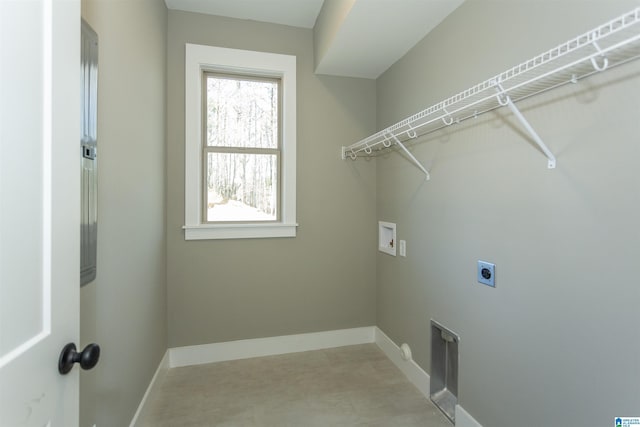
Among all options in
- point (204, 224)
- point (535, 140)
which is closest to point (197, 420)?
point (204, 224)

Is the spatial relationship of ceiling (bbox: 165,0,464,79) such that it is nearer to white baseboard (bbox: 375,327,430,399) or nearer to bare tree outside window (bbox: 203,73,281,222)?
bare tree outside window (bbox: 203,73,281,222)

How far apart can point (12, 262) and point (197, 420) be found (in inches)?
64.5

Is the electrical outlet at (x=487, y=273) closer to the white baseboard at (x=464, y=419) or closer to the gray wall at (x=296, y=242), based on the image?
the white baseboard at (x=464, y=419)

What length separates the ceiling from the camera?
1.70m

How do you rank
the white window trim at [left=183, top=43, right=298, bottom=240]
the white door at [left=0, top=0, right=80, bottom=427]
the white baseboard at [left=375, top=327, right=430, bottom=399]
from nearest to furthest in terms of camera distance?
the white door at [left=0, top=0, right=80, bottom=427]
the white baseboard at [left=375, top=327, right=430, bottom=399]
the white window trim at [left=183, top=43, right=298, bottom=240]

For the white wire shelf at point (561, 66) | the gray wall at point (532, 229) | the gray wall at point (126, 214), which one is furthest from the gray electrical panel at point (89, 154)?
the gray wall at point (532, 229)

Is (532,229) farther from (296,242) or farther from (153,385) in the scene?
(153,385)

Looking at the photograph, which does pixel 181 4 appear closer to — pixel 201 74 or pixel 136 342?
pixel 201 74

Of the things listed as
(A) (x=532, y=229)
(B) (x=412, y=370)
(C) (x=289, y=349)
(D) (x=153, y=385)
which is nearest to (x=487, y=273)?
(A) (x=532, y=229)

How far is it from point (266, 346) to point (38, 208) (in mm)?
2184

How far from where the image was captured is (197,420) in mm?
1752

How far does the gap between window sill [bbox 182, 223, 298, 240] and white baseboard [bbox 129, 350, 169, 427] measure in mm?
922

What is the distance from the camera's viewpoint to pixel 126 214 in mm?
1445

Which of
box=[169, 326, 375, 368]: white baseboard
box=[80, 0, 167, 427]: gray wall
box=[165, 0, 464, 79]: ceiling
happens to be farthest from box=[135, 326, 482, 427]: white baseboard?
box=[165, 0, 464, 79]: ceiling
